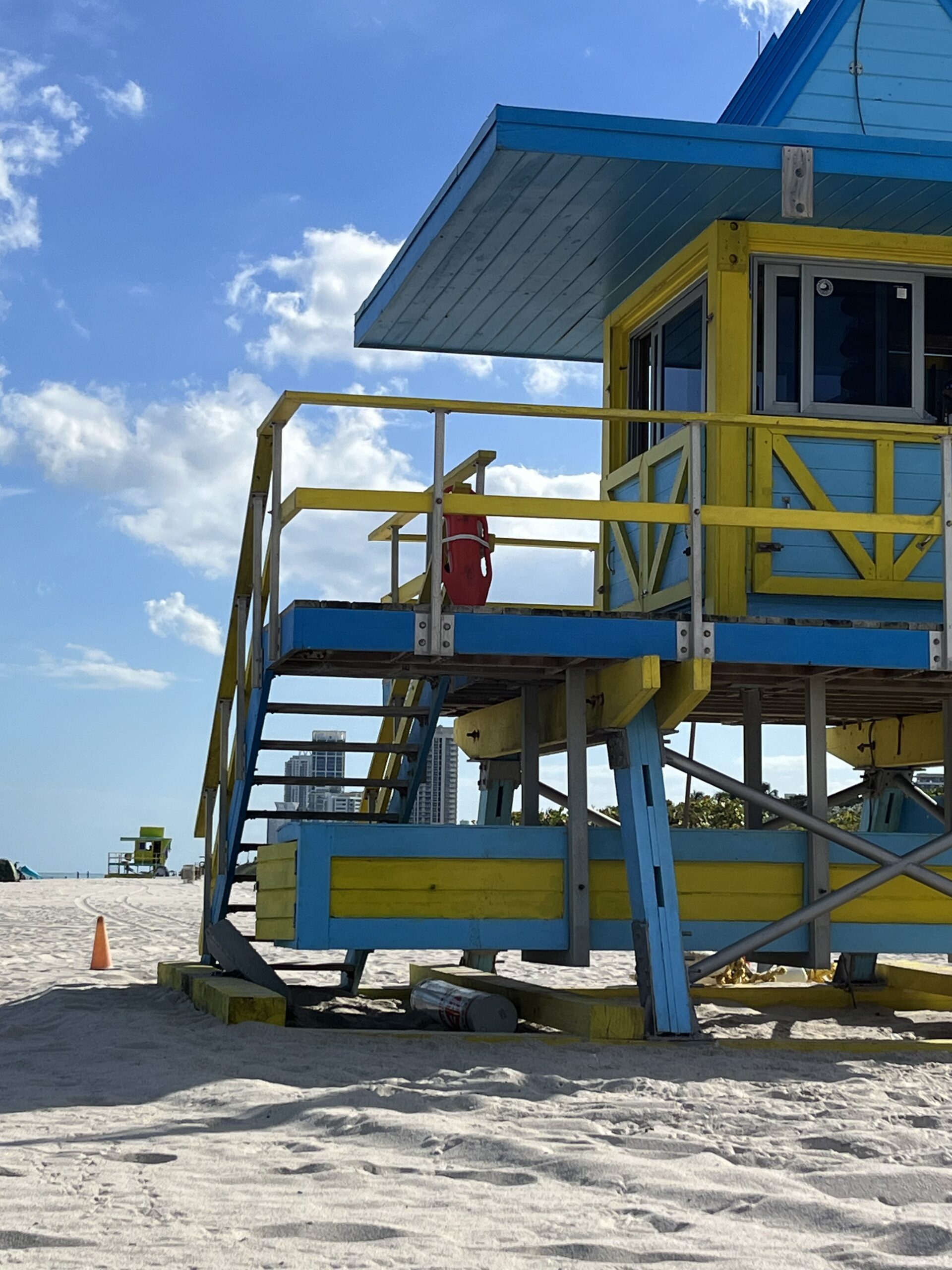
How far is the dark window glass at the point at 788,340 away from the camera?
9.45m

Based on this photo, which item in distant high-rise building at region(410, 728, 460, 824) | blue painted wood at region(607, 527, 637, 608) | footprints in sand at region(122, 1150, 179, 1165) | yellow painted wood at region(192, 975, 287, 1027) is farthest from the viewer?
distant high-rise building at region(410, 728, 460, 824)

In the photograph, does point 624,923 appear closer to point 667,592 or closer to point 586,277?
point 667,592

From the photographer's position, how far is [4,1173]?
15.2ft

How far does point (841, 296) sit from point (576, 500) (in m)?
2.87

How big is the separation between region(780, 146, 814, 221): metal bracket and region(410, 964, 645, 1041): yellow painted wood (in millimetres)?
4500

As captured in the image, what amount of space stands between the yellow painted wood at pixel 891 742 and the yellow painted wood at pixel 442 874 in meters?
3.68

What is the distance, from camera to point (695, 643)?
26.2 feet

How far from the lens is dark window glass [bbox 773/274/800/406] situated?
31.0 feet

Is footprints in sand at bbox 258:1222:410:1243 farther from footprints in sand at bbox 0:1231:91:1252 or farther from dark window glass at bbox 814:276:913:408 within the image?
dark window glass at bbox 814:276:913:408

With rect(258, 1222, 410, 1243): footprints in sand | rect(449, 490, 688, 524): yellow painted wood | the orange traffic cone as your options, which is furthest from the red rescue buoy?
the orange traffic cone

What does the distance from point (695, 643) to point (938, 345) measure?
307 centimetres

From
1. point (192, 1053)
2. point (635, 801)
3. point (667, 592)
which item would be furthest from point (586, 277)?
point (192, 1053)

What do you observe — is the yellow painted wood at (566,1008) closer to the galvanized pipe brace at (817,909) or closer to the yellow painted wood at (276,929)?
the galvanized pipe brace at (817,909)

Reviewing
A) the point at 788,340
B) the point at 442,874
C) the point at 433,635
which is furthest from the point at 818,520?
the point at 442,874
